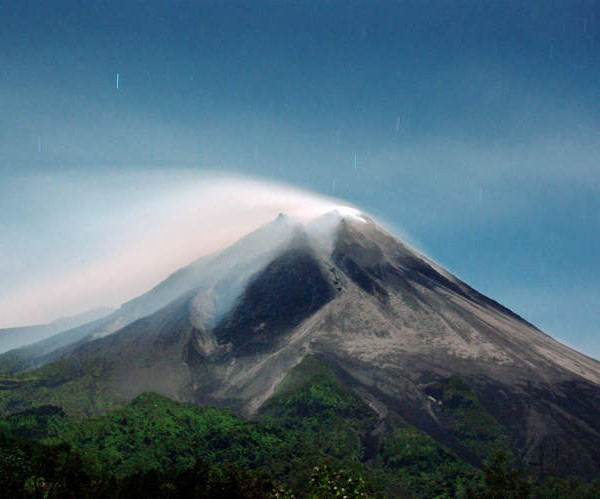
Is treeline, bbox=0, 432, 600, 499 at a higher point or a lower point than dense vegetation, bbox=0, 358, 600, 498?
higher

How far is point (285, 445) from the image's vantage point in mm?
135750

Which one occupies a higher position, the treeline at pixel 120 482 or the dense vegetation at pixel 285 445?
the treeline at pixel 120 482

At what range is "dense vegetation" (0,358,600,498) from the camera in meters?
90.4

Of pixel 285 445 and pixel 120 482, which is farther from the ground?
pixel 120 482

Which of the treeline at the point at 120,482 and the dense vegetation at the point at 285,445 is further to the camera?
the dense vegetation at the point at 285,445

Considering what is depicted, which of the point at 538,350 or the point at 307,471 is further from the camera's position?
the point at 538,350

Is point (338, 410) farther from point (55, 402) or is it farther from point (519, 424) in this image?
point (55, 402)

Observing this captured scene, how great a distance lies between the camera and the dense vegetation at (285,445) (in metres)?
90.4

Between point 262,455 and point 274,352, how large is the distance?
63560 mm

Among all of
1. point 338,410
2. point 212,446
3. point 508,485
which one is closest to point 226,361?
point 338,410

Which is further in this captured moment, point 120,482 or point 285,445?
point 285,445

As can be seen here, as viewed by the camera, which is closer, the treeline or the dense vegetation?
the treeline

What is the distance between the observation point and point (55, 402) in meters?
180

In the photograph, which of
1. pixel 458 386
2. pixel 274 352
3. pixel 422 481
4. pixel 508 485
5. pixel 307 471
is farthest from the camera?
pixel 274 352
